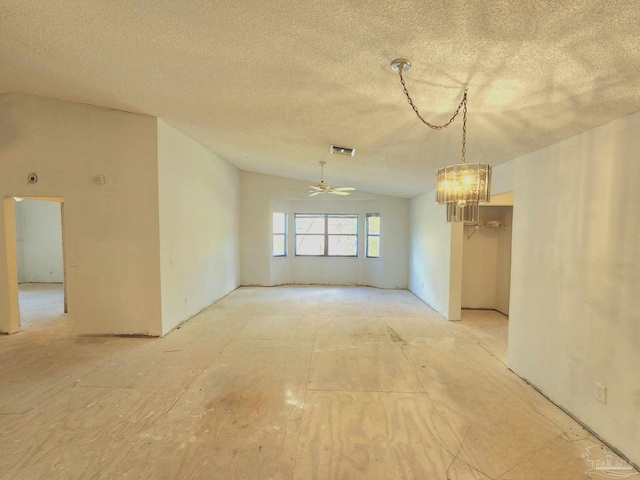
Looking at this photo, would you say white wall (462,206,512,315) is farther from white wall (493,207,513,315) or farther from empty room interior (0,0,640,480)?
empty room interior (0,0,640,480)

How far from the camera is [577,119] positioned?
207 cm

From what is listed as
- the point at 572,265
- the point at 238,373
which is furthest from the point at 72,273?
the point at 572,265

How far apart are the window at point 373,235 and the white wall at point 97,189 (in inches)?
212

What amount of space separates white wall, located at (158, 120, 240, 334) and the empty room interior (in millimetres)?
56

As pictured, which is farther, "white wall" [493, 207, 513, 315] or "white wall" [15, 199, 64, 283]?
"white wall" [15, 199, 64, 283]

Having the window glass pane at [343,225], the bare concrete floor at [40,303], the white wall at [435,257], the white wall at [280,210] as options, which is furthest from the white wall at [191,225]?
the white wall at [435,257]

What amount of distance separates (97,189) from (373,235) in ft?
19.7

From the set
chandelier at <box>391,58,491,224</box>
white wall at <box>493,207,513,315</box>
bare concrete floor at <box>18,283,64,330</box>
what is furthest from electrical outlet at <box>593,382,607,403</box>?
bare concrete floor at <box>18,283,64,330</box>

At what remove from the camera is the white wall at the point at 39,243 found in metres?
7.76

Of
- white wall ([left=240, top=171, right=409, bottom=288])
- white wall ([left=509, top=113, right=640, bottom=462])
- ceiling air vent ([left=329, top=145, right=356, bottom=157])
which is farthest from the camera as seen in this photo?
white wall ([left=240, top=171, right=409, bottom=288])

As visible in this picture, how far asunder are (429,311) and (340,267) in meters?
3.04

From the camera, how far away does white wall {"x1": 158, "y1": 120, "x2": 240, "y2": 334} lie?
407cm

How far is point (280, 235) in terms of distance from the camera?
26.6 feet

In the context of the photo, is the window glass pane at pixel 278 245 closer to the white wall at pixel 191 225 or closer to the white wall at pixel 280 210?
the white wall at pixel 280 210
